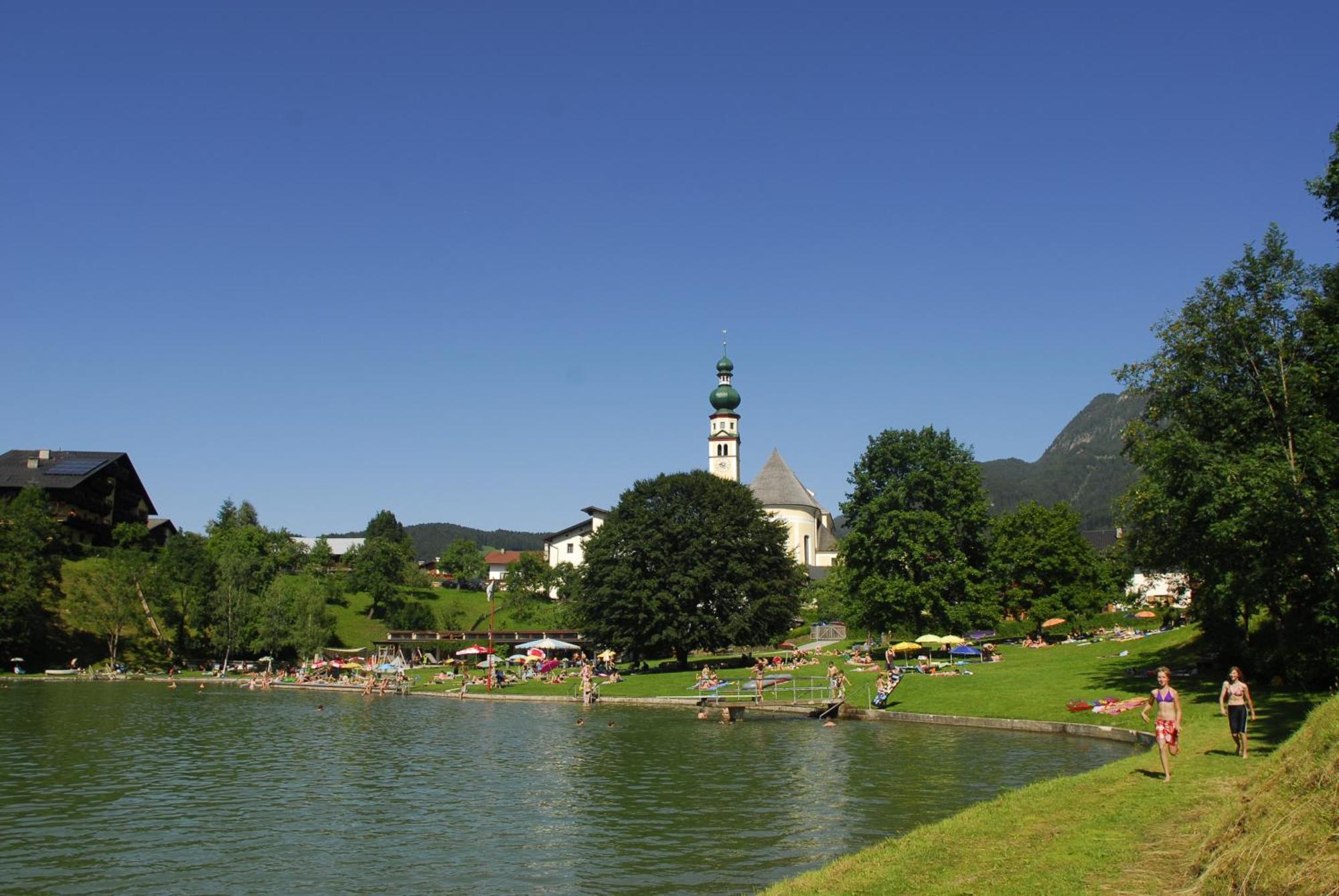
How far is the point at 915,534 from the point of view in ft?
204

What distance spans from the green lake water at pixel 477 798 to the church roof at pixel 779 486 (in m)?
101

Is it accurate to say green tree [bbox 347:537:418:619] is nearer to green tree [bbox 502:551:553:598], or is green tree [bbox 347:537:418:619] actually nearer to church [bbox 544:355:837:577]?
green tree [bbox 502:551:553:598]

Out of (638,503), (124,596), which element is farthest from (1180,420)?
(124,596)

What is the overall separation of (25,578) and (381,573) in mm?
42471

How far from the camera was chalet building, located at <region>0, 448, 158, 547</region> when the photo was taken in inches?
4296

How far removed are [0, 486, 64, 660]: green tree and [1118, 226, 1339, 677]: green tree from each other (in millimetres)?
83180

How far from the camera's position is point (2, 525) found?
88125mm

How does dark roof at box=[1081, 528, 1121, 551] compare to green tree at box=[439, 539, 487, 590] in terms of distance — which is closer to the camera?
dark roof at box=[1081, 528, 1121, 551]

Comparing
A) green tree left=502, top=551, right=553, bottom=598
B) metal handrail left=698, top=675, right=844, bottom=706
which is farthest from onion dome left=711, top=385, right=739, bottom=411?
metal handrail left=698, top=675, right=844, bottom=706

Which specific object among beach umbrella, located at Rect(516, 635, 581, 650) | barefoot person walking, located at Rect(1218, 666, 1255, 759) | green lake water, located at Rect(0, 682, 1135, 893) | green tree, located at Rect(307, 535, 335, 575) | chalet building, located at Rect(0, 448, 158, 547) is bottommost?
green lake water, located at Rect(0, 682, 1135, 893)

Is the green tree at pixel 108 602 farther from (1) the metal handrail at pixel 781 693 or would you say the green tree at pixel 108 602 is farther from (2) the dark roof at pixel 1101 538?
(2) the dark roof at pixel 1101 538

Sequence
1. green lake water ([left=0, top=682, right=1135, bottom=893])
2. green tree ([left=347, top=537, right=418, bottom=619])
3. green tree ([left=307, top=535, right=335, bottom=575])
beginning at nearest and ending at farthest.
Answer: green lake water ([left=0, top=682, right=1135, bottom=893]) → green tree ([left=347, top=537, right=418, bottom=619]) → green tree ([left=307, top=535, right=335, bottom=575])

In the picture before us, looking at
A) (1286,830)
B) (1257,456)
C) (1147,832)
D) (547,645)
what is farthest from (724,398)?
(1286,830)

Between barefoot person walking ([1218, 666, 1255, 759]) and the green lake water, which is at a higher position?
barefoot person walking ([1218, 666, 1255, 759])
